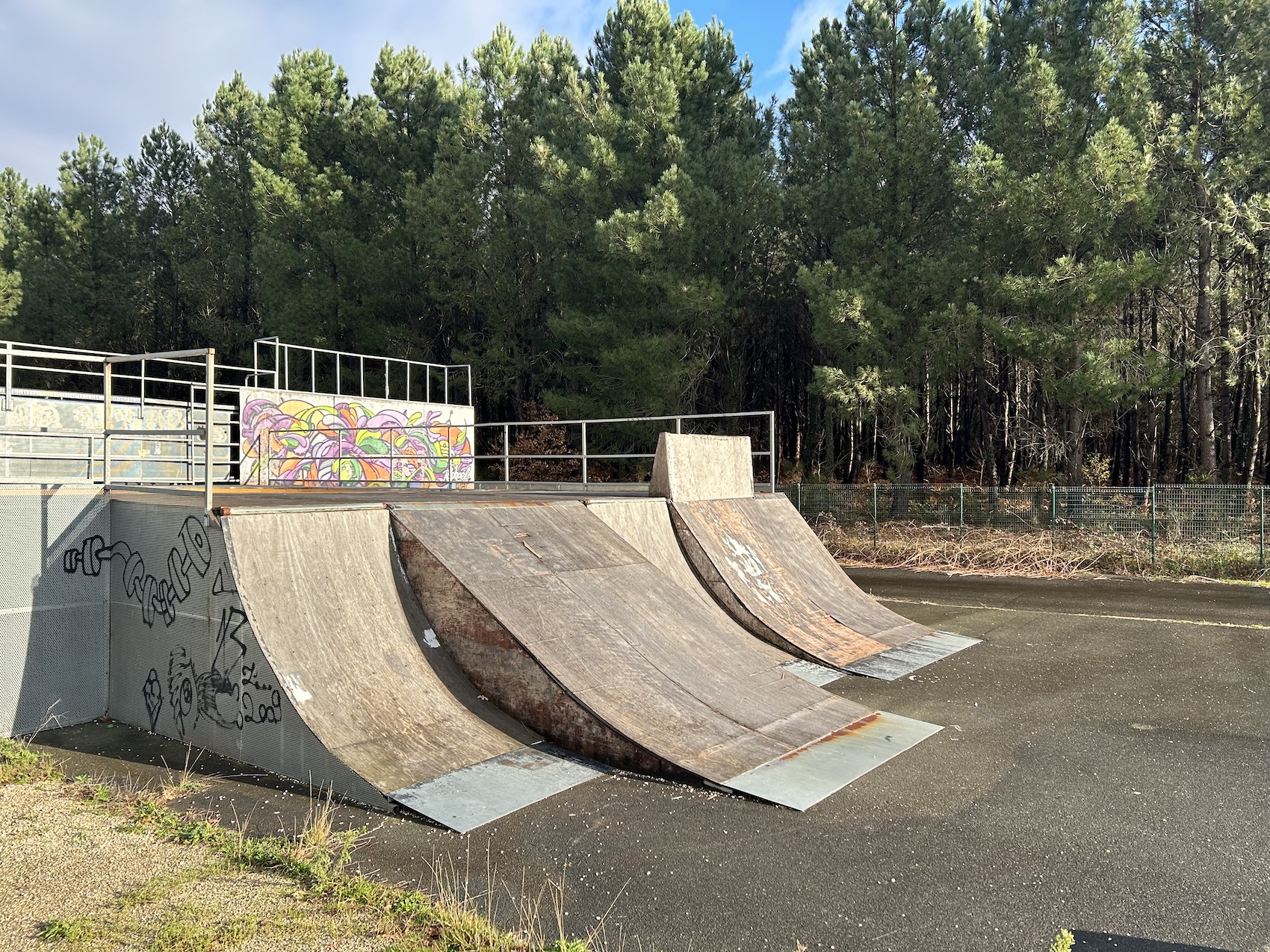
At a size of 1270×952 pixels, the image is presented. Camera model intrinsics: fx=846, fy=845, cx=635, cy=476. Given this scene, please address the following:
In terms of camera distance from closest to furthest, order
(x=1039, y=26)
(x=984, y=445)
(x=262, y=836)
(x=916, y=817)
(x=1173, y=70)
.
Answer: (x=262, y=836) < (x=916, y=817) < (x=1173, y=70) < (x=1039, y=26) < (x=984, y=445)

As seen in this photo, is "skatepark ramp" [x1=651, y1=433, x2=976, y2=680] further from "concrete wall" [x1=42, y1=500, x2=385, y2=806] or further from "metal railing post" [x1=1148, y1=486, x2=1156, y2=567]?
"metal railing post" [x1=1148, y1=486, x2=1156, y2=567]

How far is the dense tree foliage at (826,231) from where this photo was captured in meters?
19.3

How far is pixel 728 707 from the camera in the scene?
6887mm

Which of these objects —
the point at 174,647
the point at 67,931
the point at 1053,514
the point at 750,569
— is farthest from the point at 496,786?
the point at 1053,514

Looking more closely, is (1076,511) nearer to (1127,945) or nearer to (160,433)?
(1127,945)

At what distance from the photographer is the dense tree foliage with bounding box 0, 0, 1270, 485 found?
19.3 m

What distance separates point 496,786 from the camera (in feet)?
18.1

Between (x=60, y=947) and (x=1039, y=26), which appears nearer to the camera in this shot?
(x=60, y=947)

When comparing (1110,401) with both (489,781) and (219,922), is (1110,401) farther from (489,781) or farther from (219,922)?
(219,922)

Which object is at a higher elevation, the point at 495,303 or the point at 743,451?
the point at 495,303

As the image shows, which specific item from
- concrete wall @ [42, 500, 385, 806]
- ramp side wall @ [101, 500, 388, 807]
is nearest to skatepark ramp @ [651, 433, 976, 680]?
ramp side wall @ [101, 500, 388, 807]

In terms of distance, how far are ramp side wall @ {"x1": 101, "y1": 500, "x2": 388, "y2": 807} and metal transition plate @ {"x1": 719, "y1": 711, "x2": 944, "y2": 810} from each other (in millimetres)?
2465

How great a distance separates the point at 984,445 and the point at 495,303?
16.4 metres

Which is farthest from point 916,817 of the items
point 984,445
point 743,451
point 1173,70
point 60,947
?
point 984,445
